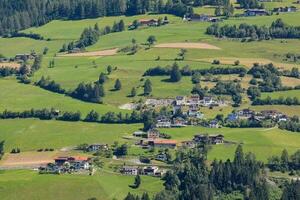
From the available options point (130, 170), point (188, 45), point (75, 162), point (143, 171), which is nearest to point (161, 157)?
point (143, 171)

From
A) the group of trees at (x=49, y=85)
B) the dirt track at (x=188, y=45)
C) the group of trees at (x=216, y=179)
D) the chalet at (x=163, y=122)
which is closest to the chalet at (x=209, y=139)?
the chalet at (x=163, y=122)

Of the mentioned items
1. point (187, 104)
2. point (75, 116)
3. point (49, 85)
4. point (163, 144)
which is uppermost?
point (49, 85)

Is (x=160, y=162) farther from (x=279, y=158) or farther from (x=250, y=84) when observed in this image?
(x=250, y=84)

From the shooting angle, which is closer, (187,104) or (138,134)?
(138,134)

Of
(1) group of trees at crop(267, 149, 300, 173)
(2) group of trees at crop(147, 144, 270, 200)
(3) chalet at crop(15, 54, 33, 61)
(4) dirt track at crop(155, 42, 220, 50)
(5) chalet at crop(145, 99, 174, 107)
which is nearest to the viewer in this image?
(2) group of trees at crop(147, 144, 270, 200)

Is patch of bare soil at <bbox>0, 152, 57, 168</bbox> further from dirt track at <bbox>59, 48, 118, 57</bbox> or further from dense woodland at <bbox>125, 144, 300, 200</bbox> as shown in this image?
dirt track at <bbox>59, 48, 118, 57</bbox>

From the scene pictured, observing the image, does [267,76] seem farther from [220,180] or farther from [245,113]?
[220,180]

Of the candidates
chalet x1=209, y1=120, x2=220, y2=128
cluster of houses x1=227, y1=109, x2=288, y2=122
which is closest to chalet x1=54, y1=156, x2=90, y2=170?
chalet x1=209, y1=120, x2=220, y2=128
